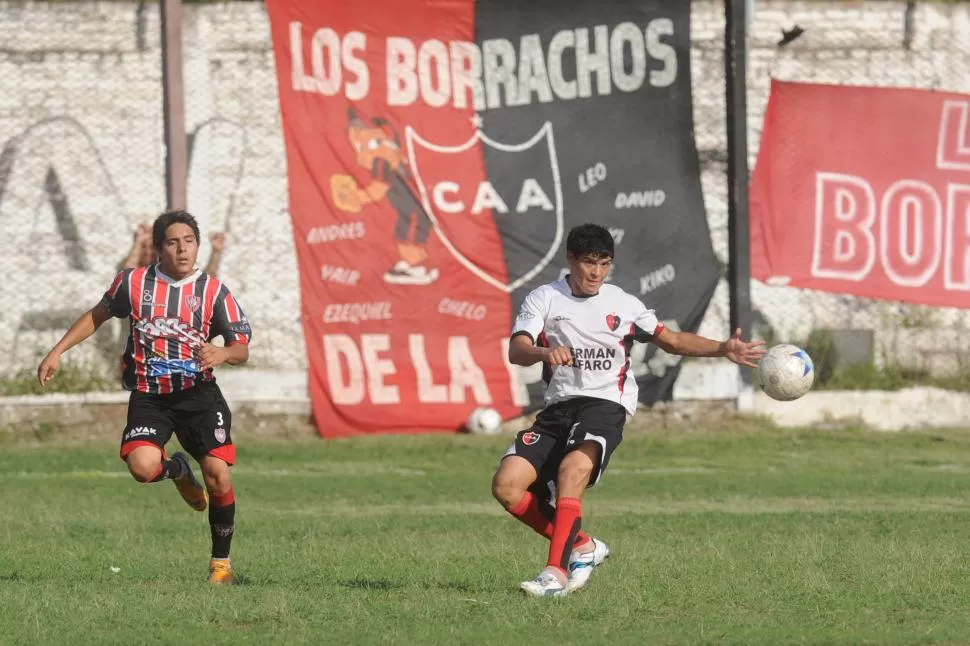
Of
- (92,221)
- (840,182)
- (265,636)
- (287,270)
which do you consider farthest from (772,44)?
(265,636)

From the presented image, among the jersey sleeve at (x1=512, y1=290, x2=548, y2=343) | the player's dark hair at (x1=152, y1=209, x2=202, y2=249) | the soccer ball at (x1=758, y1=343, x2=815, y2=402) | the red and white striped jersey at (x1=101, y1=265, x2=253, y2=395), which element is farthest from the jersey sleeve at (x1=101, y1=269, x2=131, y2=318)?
the soccer ball at (x1=758, y1=343, x2=815, y2=402)

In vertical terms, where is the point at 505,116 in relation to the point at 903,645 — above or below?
above

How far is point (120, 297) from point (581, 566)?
2866mm

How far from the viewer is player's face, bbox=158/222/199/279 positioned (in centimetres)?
Answer: 875

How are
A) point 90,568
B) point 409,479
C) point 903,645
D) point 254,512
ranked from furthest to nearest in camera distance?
1. point 409,479
2. point 254,512
3. point 90,568
4. point 903,645

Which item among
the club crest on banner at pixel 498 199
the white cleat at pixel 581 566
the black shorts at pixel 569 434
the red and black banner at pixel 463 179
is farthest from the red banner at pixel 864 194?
the white cleat at pixel 581 566

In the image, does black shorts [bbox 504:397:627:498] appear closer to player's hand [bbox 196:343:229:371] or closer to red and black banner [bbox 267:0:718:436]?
player's hand [bbox 196:343:229:371]

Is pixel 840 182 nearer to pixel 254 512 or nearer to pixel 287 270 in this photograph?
pixel 287 270

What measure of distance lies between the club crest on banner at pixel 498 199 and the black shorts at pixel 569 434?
860 cm

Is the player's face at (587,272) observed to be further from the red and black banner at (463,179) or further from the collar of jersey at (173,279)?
the red and black banner at (463,179)

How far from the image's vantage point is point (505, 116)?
678 inches

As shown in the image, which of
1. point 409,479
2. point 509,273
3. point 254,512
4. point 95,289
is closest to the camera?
point 254,512

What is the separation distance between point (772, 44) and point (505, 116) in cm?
452

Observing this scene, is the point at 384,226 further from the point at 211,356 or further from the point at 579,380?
the point at 579,380
